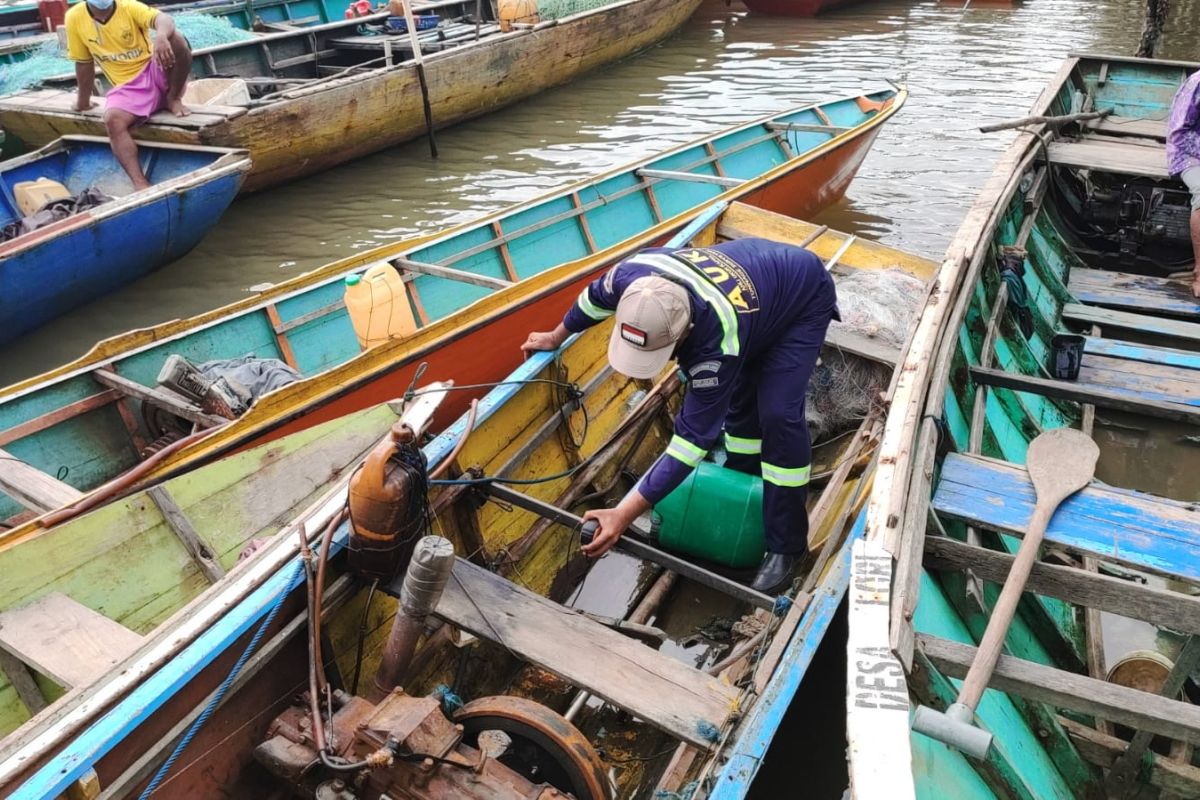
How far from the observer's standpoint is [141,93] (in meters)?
8.34

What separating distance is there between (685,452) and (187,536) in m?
2.22

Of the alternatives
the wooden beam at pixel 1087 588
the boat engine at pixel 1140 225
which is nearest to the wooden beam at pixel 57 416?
the wooden beam at pixel 1087 588

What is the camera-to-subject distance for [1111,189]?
22.1 ft

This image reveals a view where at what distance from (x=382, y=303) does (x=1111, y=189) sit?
5455 mm

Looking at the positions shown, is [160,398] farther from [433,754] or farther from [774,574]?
[774,574]

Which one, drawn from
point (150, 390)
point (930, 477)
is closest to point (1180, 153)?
point (930, 477)

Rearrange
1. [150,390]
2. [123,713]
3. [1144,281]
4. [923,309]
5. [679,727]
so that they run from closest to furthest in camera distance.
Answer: [123,713] → [679,727] → [923,309] → [150,390] → [1144,281]

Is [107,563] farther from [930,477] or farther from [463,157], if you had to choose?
[463,157]

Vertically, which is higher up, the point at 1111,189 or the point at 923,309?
the point at 923,309

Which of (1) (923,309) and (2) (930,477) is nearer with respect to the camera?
(2) (930,477)

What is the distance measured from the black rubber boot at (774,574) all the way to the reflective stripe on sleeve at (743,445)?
51cm

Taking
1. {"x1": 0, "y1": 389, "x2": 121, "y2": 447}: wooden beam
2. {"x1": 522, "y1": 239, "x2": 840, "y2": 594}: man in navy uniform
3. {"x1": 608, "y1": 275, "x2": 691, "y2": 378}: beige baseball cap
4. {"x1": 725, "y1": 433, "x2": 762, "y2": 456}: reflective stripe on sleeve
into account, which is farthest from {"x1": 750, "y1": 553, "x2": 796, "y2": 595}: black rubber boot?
{"x1": 0, "y1": 389, "x2": 121, "y2": 447}: wooden beam

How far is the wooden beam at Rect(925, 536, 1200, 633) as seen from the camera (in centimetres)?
255

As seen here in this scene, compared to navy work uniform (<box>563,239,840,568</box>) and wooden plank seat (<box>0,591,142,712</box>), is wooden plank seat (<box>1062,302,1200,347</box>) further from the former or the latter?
wooden plank seat (<box>0,591,142,712</box>)
